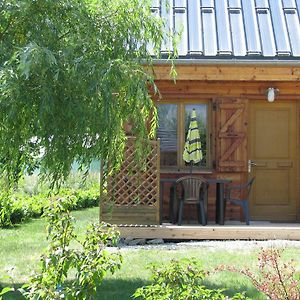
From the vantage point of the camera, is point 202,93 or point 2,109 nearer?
point 2,109

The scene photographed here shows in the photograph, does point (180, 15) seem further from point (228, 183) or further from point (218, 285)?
point (218, 285)

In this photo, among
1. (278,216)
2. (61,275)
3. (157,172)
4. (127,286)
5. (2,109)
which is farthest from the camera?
(278,216)

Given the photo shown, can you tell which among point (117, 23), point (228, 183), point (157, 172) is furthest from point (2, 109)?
point (228, 183)

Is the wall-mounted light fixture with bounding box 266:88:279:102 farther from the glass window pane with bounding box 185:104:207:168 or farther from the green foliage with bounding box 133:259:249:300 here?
the green foliage with bounding box 133:259:249:300

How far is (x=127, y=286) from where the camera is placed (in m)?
6.46

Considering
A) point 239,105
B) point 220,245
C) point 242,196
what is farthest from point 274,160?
point 220,245

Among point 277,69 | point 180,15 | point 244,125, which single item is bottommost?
point 244,125

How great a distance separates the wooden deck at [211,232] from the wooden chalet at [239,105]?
2.37 ft

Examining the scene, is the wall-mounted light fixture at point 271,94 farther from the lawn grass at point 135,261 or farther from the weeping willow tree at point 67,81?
the weeping willow tree at point 67,81

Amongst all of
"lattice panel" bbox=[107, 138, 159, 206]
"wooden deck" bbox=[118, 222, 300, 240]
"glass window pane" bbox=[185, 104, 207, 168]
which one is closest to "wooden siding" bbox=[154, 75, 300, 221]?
"glass window pane" bbox=[185, 104, 207, 168]

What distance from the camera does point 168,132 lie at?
432 inches

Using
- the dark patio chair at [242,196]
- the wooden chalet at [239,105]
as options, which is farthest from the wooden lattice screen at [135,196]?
the dark patio chair at [242,196]

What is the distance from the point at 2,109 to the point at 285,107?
24.3 ft

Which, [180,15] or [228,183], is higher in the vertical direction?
[180,15]
